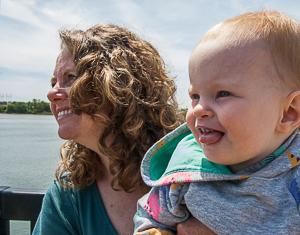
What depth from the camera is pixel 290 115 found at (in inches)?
53.3

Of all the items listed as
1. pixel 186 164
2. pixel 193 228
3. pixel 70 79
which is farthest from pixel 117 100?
pixel 193 228

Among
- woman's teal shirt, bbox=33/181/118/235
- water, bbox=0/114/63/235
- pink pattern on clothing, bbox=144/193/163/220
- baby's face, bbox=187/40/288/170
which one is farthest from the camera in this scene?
water, bbox=0/114/63/235

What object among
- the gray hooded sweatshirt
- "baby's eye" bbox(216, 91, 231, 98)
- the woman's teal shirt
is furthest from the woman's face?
"baby's eye" bbox(216, 91, 231, 98)

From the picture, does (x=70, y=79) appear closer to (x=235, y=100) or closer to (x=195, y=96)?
(x=195, y=96)

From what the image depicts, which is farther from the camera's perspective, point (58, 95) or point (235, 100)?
point (58, 95)

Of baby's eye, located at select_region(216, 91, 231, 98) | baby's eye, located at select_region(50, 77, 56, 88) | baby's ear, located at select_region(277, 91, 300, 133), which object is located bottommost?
baby's ear, located at select_region(277, 91, 300, 133)

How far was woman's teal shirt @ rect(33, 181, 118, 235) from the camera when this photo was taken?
Answer: 207 centimetres

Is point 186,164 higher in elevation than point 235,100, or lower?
lower

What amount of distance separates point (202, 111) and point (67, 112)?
940 mm

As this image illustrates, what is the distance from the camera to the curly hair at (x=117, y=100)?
2.11m

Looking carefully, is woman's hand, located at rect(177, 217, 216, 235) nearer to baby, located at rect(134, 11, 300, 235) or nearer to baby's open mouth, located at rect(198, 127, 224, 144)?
baby, located at rect(134, 11, 300, 235)

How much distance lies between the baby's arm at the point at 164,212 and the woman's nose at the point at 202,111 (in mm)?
269

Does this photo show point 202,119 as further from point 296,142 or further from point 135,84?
point 135,84

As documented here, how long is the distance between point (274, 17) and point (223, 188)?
21.1 inches
